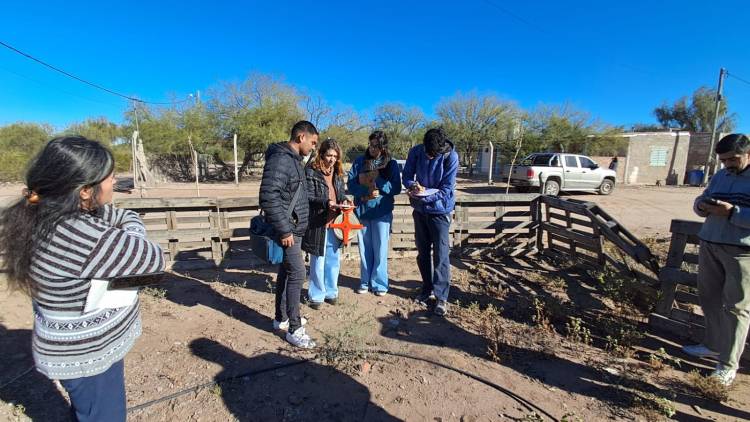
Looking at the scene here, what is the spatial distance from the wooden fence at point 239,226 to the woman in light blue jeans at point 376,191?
52.6 inches

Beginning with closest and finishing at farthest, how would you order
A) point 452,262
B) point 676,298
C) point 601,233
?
point 676,298, point 601,233, point 452,262

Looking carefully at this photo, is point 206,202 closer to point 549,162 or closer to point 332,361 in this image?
point 332,361

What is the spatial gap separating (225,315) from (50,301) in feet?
7.90

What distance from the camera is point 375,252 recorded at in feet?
13.2

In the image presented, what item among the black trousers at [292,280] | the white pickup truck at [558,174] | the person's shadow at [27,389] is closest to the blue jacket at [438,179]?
Result: the black trousers at [292,280]

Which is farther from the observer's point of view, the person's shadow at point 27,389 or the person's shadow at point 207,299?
the person's shadow at point 207,299

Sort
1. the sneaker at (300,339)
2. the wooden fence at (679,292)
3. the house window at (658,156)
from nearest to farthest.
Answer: the sneaker at (300,339) → the wooden fence at (679,292) → the house window at (658,156)

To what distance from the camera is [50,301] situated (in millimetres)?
1294

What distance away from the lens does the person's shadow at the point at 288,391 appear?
7.34ft

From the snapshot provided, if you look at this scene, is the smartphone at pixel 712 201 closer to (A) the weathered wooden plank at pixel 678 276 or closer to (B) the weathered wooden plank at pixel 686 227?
(B) the weathered wooden plank at pixel 686 227

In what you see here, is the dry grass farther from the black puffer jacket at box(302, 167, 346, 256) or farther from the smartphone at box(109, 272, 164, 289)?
the smartphone at box(109, 272, 164, 289)

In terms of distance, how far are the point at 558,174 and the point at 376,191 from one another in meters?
12.6

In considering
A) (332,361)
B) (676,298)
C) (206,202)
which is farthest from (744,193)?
(206,202)

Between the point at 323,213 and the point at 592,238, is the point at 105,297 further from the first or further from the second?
the point at 592,238
